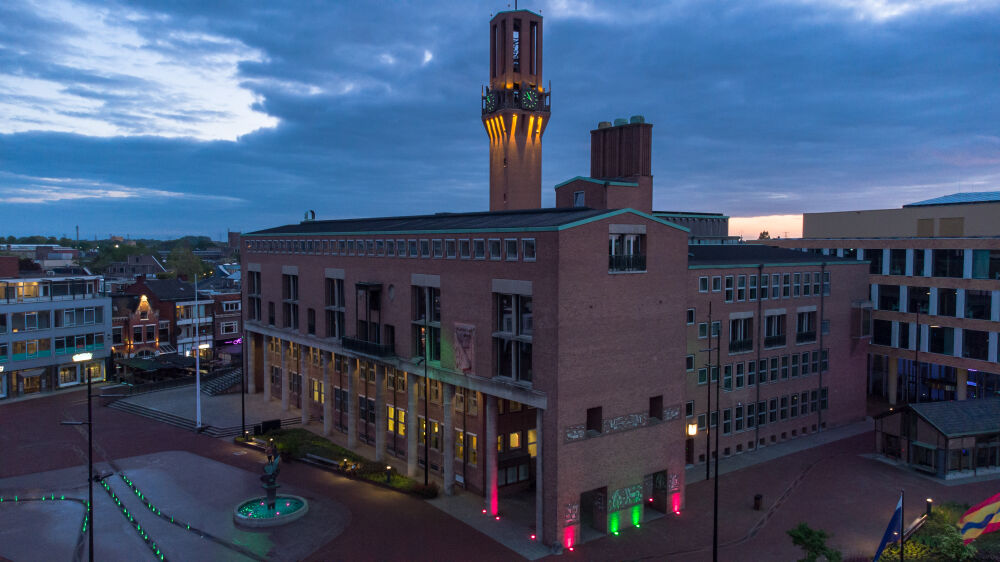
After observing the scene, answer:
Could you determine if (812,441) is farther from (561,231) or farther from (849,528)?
(561,231)

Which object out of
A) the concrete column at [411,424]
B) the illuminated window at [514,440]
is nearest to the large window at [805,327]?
the illuminated window at [514,440]

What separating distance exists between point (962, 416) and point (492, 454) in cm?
3310

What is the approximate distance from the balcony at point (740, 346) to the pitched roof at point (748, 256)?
5935 millimetres

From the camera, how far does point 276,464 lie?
37.8 m

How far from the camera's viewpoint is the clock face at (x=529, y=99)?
6250 centimetres

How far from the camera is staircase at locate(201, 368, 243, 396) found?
2697 inches

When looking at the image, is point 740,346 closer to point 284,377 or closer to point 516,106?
point 516,106

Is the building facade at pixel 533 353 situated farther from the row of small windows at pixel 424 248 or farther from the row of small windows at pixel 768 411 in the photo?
the row of small windows at pixel 768 411

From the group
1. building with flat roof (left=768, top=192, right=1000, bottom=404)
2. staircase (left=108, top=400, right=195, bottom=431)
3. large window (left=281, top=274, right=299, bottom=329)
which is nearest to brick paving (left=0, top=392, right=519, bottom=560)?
staircase (left=108, top=400, right=195, bottom=431)

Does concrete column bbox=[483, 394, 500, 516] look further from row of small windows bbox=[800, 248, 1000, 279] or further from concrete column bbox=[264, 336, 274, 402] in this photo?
row of small windows bbox=[800, 248, 1000, 279]

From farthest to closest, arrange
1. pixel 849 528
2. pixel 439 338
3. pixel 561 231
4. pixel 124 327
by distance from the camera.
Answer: pixel 124 327 < pixel 439 338 < pixel 849 528 < pixel 561 231

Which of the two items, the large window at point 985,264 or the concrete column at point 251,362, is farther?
the concrete column at point 251,362

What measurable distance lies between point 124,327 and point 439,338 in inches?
2300

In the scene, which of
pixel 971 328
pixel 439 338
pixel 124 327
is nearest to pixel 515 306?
pixel 439 338
